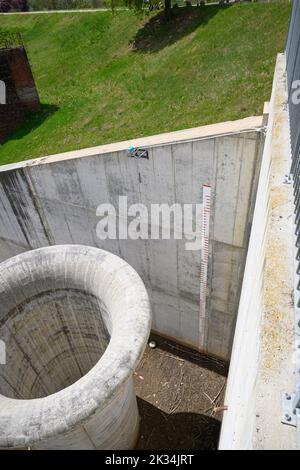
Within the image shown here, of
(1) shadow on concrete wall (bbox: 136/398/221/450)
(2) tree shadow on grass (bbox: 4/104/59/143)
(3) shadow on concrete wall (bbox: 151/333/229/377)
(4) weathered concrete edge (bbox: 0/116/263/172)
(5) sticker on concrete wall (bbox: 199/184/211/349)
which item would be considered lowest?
(1) shadow on concrete wall (bbox: 136/398/221/450)

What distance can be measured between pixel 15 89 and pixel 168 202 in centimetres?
1090

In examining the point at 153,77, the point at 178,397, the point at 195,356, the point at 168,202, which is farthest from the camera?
the point at 153,77

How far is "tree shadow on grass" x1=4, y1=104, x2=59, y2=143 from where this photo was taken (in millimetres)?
14539

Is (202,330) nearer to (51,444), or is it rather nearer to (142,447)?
(142,447)

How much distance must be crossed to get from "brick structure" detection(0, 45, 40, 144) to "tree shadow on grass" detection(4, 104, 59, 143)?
238mm

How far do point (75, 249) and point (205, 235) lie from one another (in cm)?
309

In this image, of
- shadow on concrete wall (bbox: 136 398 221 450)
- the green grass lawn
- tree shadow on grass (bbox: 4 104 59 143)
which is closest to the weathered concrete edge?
the green grass lawn

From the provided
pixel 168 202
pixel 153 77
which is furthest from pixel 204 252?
pixel 153 77

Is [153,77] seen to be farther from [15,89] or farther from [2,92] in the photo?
[2,92]

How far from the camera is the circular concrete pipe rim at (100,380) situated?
4.41m

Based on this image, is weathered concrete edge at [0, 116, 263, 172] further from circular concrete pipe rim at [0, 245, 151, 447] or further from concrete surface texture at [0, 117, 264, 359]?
circular concrete pipe rim at [0, 245, 151, 447]

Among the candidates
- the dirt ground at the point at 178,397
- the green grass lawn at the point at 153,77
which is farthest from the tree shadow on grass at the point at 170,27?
the dirt ground at the point at 178,397

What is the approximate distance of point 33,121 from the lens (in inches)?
590
